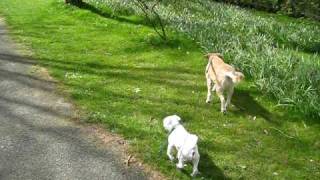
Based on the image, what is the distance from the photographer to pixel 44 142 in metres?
7.76

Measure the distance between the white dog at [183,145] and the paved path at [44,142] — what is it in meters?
0.62

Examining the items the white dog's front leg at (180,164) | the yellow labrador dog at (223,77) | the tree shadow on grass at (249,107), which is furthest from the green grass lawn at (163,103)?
the yellow labrador dog at (223,77)

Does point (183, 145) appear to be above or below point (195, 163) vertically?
above

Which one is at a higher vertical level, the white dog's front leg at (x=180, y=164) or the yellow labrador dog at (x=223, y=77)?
the yellow labrador dog at (x=223, y=77)

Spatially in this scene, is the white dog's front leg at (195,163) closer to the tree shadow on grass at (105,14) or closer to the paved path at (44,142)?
the paved path at (44,142)

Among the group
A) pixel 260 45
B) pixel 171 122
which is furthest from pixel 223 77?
pixel 260 45

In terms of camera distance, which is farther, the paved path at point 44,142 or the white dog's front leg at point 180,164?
the paved path at point 44,142

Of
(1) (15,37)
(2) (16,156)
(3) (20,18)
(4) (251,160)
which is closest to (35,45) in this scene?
(1) (15,37)

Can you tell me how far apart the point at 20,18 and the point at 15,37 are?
303 cm

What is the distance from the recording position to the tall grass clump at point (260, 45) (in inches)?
371

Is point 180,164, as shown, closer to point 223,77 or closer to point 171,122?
point 171,122

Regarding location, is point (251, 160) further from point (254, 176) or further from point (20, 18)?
point (20, 18)

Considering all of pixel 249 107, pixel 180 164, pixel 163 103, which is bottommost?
pixel 163 103

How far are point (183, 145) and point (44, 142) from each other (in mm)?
2457
